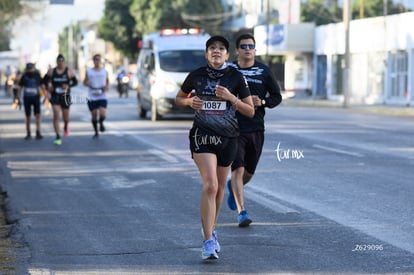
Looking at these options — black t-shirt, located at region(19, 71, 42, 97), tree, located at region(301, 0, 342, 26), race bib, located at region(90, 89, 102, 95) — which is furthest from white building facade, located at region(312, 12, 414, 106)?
black t-shirt, located at region(19, 71, 42, 97)

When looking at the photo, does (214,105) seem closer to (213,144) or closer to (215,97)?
(215,97)

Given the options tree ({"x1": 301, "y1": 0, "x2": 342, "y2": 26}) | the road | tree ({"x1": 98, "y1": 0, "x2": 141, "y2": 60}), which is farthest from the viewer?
tree ({"x1": 98, "y1": 0, "x2": 141, "y2": 60})

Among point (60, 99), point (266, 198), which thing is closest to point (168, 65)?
point (60, 99)

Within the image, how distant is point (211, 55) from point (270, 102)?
1.92 m

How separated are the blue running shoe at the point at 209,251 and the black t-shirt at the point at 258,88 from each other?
2209mm

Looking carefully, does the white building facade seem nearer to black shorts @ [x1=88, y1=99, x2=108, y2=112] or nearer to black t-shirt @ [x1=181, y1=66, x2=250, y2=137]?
black shorts @ [x1=88, y1=99, x2=108, y2=112]

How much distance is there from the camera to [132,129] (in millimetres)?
26266

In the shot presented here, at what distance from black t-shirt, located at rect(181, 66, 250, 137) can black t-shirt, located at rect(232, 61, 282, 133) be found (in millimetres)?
1611

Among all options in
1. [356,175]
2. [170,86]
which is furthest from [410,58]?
[356,175]

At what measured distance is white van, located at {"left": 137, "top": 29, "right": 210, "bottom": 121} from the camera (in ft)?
94.5

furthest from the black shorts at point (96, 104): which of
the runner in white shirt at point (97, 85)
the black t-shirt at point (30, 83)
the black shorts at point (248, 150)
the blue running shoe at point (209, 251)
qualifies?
the blue running shoe at point (209, 251)

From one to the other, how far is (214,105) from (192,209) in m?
3.22

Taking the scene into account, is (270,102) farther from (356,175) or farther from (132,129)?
(132,129)

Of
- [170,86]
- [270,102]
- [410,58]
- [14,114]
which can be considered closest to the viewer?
[270,102]
